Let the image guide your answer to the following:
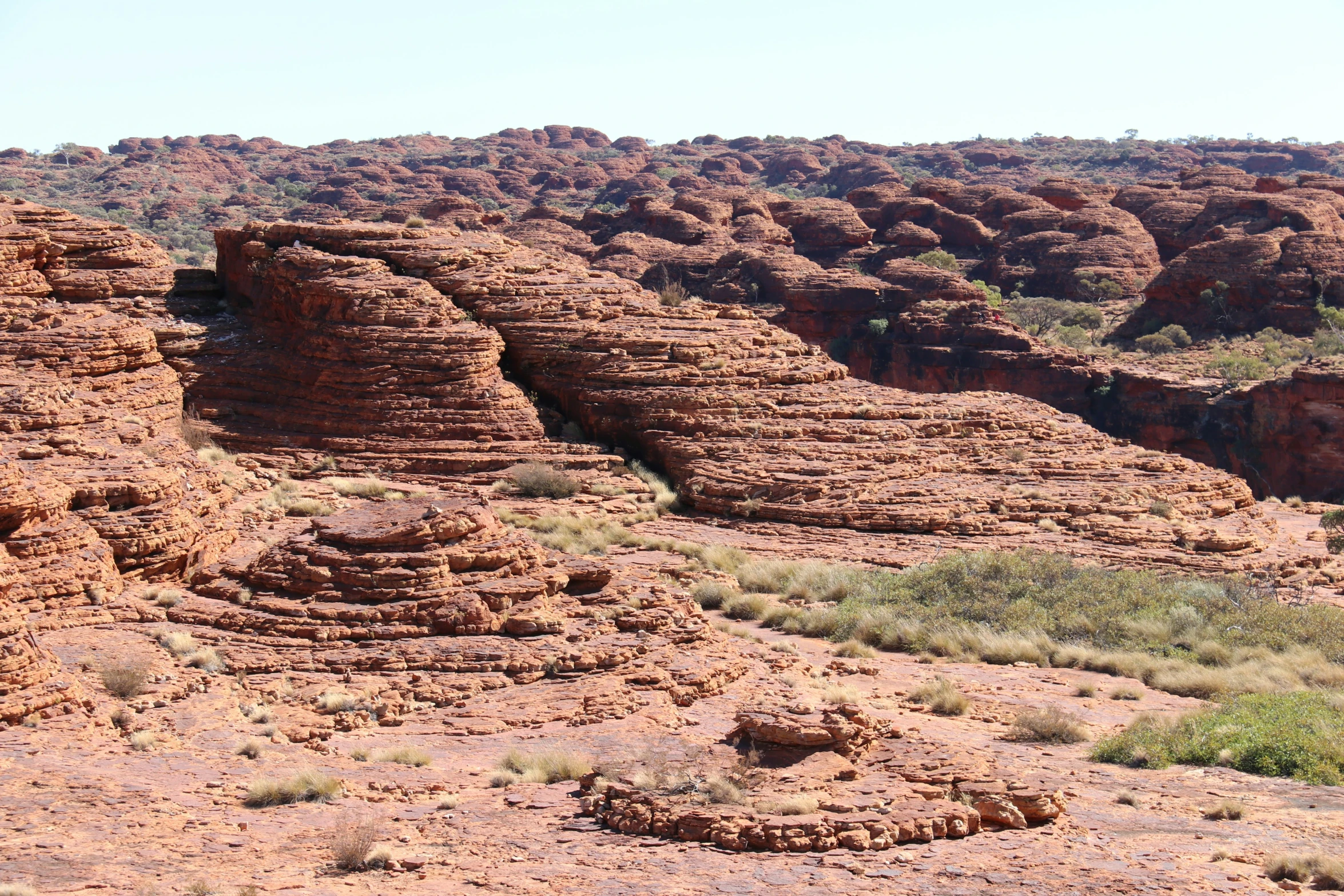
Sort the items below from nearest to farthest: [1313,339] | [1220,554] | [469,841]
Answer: [469,841] → [1220,554] → [1313,339]

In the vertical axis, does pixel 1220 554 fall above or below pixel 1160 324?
below

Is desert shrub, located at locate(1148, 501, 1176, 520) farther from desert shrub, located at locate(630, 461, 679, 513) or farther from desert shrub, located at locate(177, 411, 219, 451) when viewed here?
desert shrub, located at locate(177, 411, 219, 451)

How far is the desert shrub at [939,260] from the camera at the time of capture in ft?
165

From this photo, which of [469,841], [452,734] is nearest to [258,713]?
[452,734]

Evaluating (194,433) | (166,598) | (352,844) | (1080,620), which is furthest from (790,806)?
(194,433)

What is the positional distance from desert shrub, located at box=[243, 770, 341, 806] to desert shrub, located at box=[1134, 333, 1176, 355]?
126 ft

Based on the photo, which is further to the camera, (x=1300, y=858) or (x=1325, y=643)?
(x=1325, y=643)

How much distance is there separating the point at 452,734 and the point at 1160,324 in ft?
130

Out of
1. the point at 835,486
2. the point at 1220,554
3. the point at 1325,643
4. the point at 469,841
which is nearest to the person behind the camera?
the point at 469,841

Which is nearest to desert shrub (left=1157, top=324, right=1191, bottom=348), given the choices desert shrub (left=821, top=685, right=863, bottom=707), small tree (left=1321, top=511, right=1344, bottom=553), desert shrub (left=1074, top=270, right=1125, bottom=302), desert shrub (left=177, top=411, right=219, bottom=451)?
desert shrub (left=1074, top=270, right=1125, bottom=302)

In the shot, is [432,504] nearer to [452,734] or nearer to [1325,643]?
[452,734]

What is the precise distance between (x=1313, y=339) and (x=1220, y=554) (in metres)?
26.2

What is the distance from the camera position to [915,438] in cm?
2208

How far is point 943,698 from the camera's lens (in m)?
12.1
